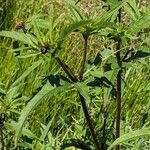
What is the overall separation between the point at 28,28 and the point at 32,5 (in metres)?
2.52

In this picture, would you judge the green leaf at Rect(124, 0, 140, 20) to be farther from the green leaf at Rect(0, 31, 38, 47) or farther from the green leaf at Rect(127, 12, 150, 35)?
the green leaf at Rect(0, 31, 38, 47)

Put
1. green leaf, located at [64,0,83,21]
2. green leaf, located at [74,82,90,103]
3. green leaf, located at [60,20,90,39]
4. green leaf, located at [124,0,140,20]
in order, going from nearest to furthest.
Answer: green leaf, located at [60,20,90,39]
green leaf, located at [74,82,90,103]
green leaf, located at [64,0,83,21]
green leaf, located at [124,0,140,20]

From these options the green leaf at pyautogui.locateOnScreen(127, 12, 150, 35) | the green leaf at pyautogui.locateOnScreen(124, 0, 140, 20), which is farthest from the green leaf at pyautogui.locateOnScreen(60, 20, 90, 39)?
the green leaf at pyautogui.locateOnScreen(124, 0, 140, 20)

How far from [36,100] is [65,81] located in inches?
5.3

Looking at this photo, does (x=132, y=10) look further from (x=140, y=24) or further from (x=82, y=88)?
(x=82, y=88)

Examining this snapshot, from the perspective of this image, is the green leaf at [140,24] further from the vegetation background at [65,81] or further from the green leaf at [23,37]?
the green leaf at [23,37]

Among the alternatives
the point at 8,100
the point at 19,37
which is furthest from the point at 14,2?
the point at 19,37

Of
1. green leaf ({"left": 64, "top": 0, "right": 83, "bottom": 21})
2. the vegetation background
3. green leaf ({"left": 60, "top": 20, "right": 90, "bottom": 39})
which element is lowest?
the vegetation background

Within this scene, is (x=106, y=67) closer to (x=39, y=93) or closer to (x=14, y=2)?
(x=39, y=93)

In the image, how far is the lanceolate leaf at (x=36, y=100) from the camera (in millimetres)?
1284

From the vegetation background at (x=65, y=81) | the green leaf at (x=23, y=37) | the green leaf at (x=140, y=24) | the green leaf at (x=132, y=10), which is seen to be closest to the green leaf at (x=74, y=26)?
the vegetation background at (x=65, y=81)

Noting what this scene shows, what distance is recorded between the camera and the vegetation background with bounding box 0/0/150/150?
1.35 meters

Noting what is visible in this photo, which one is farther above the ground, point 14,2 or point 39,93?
point 14,2

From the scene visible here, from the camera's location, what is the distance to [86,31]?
4.45 feet
